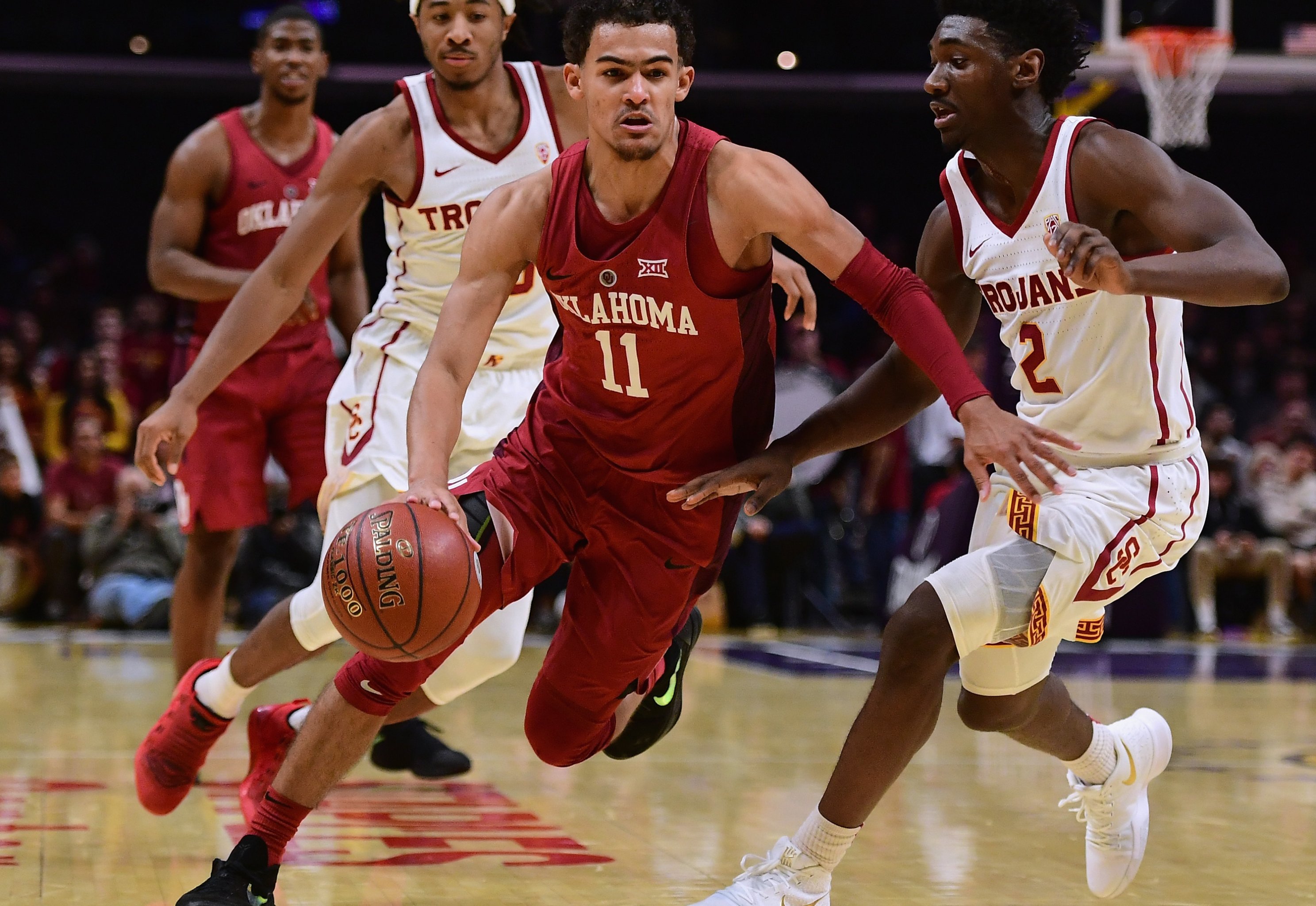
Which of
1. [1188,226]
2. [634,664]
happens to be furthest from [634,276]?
[1188,226]

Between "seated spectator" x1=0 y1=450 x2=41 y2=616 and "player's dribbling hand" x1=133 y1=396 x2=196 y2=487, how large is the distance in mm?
7762

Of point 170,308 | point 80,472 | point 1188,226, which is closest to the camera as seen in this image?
point 1188,226

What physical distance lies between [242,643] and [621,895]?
1296mm

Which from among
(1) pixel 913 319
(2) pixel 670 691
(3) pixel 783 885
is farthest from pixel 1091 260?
(2) pixel 670 691

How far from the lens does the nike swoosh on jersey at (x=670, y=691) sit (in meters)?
4.05

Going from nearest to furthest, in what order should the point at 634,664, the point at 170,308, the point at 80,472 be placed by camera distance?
1. the point at 634,664
2. the point at 80,472
3. the point at 170,308

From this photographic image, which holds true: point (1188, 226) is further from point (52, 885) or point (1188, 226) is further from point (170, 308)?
point (170, 308)

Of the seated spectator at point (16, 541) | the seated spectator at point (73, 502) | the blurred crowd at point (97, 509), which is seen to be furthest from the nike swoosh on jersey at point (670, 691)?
the seated spectator at point (16, 541)

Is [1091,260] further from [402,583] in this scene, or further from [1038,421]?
[402,583]

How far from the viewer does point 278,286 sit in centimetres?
388

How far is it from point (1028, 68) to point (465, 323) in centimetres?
140

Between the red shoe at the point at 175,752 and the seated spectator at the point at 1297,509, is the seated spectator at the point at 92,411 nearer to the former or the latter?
the red shoe at the point at 175,752

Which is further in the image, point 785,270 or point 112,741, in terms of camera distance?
point 112,741

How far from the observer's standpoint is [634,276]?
3.23 m
